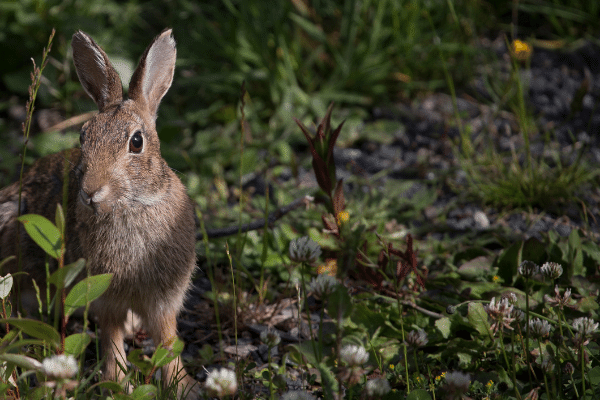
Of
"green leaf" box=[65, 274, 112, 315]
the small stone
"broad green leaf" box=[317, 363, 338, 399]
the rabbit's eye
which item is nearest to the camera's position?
"broad green leaf" box=[317, 363, 338, 399]

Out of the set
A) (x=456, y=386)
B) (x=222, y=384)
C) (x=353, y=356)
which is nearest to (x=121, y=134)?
(x=222, y=384)

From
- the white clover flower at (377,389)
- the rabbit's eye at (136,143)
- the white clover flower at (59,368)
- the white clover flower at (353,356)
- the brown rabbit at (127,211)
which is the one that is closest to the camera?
the white clover flower at (59,368)

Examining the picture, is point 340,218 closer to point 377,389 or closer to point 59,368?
point 377,389

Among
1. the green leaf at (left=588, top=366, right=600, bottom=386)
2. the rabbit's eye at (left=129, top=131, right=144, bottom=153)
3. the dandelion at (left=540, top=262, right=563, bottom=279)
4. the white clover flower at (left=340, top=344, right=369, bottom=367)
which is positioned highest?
the rabbit's eye at (left=129, top=131, right=144, bottom=153)

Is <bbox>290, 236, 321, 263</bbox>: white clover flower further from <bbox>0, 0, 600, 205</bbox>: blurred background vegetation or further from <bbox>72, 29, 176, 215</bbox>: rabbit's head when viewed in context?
<bbox>0, 0, 600, 205</bbox>: blurred background vegetation

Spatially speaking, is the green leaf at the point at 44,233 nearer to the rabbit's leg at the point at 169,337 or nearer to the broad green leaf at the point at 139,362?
the broad green leaf at the point at 139,362

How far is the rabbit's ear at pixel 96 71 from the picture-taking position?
3.35m

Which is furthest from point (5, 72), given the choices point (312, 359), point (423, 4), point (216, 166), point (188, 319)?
point (312, 359)

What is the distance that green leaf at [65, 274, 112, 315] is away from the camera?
2.48 m

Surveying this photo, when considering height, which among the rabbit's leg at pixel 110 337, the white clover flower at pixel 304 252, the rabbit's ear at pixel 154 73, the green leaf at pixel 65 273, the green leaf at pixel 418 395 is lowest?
the rabbit's leg at pixel 110 337

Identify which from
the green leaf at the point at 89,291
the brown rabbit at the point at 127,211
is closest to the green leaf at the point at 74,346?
the green leaf at the point at 89,291

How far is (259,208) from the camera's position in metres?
4.48

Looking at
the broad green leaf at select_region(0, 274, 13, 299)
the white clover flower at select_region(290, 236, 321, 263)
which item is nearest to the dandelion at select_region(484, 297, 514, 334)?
the white clover flower at select_region(290, 236, 321, 263)

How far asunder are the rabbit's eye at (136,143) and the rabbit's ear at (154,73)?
390mm
